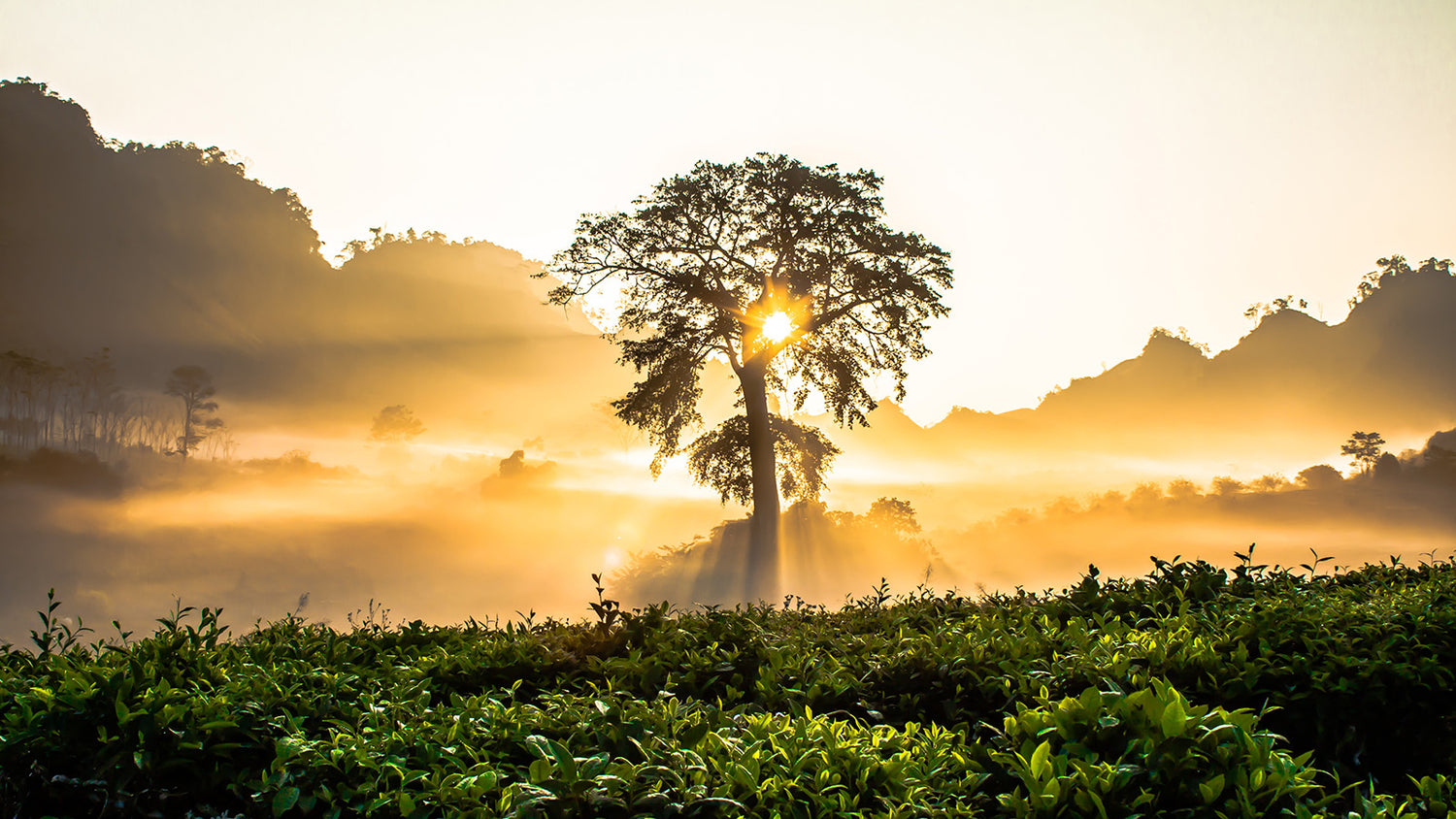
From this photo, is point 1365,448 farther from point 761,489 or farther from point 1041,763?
point 1041,763

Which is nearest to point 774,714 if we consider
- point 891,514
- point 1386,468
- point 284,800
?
point 284,800

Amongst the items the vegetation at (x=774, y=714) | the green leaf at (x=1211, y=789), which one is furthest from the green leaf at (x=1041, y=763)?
the green leaf at (x=1211, y=789)

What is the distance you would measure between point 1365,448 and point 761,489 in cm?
3692

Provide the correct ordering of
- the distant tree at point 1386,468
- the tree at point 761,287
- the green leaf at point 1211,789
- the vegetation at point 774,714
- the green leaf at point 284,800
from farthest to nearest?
the distant tree at point 1386,468
the tree at point 761,287
the green leaf at point 284,800
the vegetation at point 774,714
the green leaf at point 1211,789

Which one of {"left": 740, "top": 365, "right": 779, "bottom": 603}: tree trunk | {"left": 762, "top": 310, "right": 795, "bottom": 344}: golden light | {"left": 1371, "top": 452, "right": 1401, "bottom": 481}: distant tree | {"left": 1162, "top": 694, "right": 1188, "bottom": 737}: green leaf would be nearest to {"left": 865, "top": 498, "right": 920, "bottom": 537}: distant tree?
{"left": 740, "top": 365, "right": 779, "bottom": 603}: tree trunk

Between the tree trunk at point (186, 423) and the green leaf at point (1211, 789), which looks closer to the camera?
the green leaf at point (1211, 789)

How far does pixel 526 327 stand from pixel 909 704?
393ft

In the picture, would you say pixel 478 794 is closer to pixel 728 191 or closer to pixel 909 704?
pixel 909 704

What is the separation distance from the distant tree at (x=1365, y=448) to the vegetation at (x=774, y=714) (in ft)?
140

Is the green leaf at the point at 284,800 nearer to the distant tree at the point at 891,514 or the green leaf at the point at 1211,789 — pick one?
the green leaf at the point at 1211,789

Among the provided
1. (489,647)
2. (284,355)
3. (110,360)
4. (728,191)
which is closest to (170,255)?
(284,355)

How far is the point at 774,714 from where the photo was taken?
3.57 metres

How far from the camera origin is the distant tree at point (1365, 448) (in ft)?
127

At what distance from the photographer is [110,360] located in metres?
58.4
